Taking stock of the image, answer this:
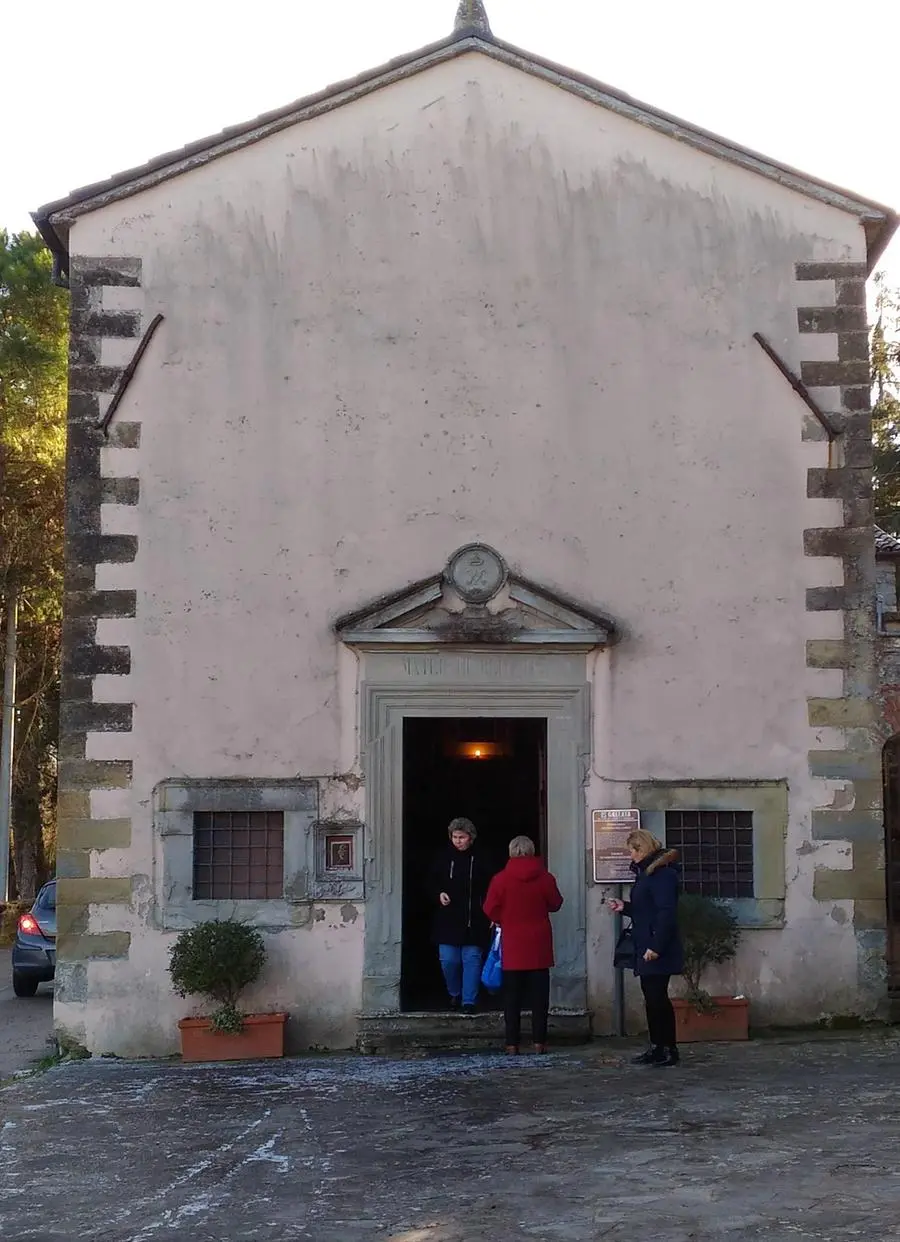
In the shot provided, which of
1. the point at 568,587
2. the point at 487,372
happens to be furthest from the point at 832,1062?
the point at 487,372

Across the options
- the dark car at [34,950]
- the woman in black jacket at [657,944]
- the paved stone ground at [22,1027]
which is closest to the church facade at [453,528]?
the paved stone ground at [22,1027]

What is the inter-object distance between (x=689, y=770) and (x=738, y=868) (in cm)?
83

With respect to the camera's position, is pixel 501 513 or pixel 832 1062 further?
pixel 501 513

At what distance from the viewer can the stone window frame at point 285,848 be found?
433 inches

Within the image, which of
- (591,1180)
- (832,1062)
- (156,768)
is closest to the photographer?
(591,1180)

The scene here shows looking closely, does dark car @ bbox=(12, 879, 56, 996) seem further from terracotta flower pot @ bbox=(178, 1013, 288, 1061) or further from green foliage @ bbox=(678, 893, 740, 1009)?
green foliage @ bbox=(678, 893, 740, 1009)

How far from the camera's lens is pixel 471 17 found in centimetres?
1221

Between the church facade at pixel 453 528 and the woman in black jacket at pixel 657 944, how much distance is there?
3.88 feet

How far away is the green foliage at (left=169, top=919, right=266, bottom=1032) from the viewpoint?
1044 cm

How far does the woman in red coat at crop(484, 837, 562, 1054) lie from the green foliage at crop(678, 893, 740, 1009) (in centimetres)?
98

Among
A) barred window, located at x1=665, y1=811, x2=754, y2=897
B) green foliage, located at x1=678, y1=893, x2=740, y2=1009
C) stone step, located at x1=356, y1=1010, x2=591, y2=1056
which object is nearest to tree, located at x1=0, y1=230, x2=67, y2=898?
stone step, located at x1=356, y1=1010, x2=591, y2=1056

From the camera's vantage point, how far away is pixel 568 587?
11398 mm

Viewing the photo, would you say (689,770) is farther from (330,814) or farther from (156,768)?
(156,768)

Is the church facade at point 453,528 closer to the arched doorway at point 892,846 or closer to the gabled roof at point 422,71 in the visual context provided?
the gabled roof at point 422,71
